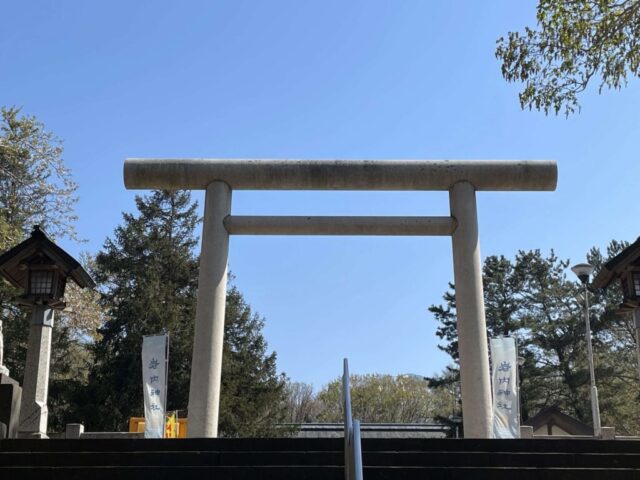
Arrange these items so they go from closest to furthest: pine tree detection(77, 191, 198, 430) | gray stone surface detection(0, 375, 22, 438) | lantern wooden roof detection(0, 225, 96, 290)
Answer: gray stone surface detection(0, 375, 22, 438)
lantern wooden roof detection(0, 225, 96, 290)
pine tree detection(77, 191, 198, 430)

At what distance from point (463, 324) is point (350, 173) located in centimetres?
295

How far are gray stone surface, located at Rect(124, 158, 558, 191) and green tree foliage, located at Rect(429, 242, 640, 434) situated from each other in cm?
2238

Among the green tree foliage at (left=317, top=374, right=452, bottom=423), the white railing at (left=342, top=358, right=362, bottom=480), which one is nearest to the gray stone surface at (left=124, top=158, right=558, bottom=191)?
the white railing at (left=342, top=358, right=362, bottom=480)

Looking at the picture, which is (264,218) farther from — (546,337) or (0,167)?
(546,337)

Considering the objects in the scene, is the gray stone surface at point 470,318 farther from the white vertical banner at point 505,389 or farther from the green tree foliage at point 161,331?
the green tree foliage at point 161,331

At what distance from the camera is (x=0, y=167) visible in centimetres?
2148

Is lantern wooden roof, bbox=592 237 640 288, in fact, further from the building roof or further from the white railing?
the building roof
